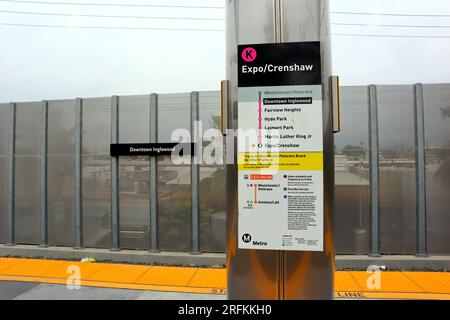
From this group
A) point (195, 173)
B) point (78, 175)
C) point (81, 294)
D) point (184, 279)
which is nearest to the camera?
point (81, 294)

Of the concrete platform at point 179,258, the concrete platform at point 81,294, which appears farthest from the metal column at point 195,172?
the concrete platform at point 81,294

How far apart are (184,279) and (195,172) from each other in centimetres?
214

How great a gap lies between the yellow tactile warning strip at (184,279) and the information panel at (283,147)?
3.37 metres

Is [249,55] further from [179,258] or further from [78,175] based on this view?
[78,175]

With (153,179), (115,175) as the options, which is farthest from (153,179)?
(115,175)

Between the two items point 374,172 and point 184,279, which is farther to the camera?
point 374,172

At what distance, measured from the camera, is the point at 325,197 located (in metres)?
1.91

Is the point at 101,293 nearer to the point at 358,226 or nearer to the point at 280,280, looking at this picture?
the point at 280,280

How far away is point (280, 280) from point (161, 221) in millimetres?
5006

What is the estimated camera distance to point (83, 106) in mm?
6910

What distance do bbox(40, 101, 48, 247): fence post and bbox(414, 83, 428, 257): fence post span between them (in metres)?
7.96

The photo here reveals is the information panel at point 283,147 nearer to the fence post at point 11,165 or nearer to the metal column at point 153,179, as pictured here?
the metal column at point 153,179

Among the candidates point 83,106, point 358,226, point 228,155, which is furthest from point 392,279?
point 83,106

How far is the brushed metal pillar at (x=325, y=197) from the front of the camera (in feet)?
6.30
